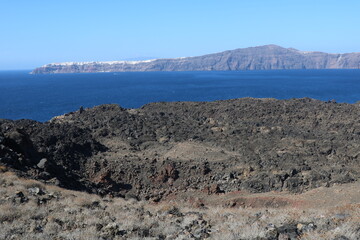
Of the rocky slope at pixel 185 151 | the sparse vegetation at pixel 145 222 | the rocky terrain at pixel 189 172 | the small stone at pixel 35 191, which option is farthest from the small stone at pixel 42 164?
the sparse vegetation at pixel 145 222

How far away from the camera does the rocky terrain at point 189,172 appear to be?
869 centimetres

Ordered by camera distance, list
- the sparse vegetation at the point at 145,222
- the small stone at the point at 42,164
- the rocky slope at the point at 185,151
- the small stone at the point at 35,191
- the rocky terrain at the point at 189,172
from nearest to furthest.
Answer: the sparse vegetation at the point at 145,222
the rocky terrain at the point at 189,172
the small stone at the point at 35,191
the small stone at the point at 42,164
the rocky slope at the point at 185,151

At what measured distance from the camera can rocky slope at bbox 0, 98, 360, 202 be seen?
2022 centimetres

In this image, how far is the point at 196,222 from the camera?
→ 30.6 ft

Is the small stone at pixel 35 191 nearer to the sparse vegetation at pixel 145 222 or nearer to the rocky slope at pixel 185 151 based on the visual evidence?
the sparse vegetation at pixel 145 222

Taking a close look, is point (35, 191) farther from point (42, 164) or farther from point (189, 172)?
point (189, 172)

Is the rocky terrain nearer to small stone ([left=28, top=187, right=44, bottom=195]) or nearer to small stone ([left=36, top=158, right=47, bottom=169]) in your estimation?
small stone ([left=28, top=187, right=44, bottom=195])

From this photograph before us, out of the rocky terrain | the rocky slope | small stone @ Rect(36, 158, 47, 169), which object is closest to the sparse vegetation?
the rocky terrain

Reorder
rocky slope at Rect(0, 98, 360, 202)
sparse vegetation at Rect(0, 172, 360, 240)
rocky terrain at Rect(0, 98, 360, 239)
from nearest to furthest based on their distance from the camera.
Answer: sparse vegetation at Rect(0, 172, 360, 240), rocky terrain at Rect(0, 98, 360, 239), rocky slope at Rect(0, 98, 360, 202)

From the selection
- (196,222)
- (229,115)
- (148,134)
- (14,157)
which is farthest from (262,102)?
(196,222)

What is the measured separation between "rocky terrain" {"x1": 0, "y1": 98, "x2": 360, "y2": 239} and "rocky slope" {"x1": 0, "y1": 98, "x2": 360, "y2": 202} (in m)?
0.08

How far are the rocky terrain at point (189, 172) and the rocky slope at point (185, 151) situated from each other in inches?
3.1

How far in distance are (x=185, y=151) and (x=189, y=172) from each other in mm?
3625

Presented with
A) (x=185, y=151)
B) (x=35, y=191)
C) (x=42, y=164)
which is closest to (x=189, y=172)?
(x=185, y=151)
